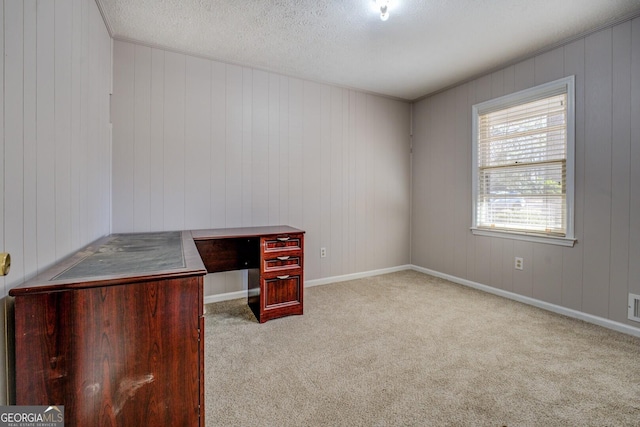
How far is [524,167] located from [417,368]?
7.67 feet

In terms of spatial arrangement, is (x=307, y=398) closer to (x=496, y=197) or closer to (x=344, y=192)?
(x=344, y=192)

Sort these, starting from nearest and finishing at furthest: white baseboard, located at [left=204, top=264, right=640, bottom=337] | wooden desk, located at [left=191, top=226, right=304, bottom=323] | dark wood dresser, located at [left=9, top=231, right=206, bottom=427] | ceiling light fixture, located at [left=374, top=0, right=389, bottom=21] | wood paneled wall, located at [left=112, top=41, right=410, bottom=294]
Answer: dark wood dresser, located at [left=9, top=231, right=206, bottom=427] → ceiling light fixture, located at [left=374, top=0, right=389, bottom=21] → white baseboard, located at [left=204, top=264, right=640, bottom=337] → wooden desk, located at [left=191, top=226, right=304, bottom=323] → wood paneled wall, located at [left=112, top=41, right=410, bottom=294]

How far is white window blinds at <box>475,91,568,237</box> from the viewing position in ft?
8.89

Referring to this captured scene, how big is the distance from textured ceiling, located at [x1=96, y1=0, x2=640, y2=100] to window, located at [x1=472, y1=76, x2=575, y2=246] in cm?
48

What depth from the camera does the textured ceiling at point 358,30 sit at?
6.89 feet

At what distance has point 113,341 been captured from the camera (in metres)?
1.05

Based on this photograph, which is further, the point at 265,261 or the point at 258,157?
the point at 258,157

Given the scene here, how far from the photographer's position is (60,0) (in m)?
1.41

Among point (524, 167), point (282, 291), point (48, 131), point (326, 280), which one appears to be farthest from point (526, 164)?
point (48, 131)

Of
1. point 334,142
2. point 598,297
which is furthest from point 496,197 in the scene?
point 334,142

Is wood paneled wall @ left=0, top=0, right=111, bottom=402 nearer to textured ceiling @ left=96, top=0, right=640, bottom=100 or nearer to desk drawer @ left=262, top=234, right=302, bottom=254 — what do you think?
textured ceiling @ left=96, top=0, right=640, bottom=100

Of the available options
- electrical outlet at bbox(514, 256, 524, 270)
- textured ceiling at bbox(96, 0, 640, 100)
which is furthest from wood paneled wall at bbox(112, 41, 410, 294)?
electrical outlet at bbox(514, 256, 524, 270)

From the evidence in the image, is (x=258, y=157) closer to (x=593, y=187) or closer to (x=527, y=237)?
(x=527, y=237)

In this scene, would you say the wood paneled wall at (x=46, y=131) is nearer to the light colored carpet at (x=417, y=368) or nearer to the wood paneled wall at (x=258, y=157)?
the wood paneled wall at (x=258, y=157)
